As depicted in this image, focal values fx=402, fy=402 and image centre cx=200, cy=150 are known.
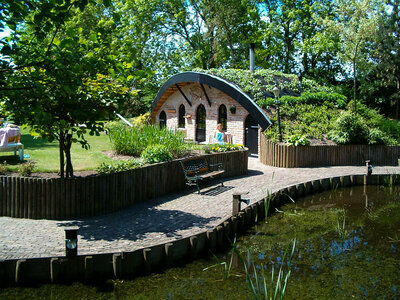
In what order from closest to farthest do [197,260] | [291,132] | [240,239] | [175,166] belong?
[197,260] → [240,239] → [175,166] → [291,132]

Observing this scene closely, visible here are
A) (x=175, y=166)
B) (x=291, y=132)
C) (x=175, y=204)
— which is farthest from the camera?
(x=291, y=132)

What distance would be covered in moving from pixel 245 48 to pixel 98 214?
29.5 meters

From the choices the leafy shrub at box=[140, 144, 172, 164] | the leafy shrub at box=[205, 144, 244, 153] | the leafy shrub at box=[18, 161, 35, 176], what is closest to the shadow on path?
the leafy shrub at box=[18, 161, 35, 176]

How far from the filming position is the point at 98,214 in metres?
9.08

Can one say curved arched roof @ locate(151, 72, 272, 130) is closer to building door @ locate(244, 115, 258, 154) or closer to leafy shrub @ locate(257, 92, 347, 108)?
leafy shrub @ locate(257, 92, 347, 108)

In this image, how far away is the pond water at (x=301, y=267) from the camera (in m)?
5.91

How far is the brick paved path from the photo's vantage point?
22.9ft

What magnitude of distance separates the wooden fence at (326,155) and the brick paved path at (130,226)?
4.78 meters

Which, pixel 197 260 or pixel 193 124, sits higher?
pixel 193 124

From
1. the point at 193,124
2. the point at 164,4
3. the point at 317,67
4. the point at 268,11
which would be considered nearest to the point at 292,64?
the point at 317,67

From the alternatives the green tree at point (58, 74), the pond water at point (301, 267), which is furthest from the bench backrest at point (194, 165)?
the green tree at point (58, 74)

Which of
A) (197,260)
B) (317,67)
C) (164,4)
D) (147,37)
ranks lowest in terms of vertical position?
(197,260)

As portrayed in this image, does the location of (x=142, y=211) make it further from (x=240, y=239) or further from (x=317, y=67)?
(x=317, y=67)

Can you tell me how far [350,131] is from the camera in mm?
17141
